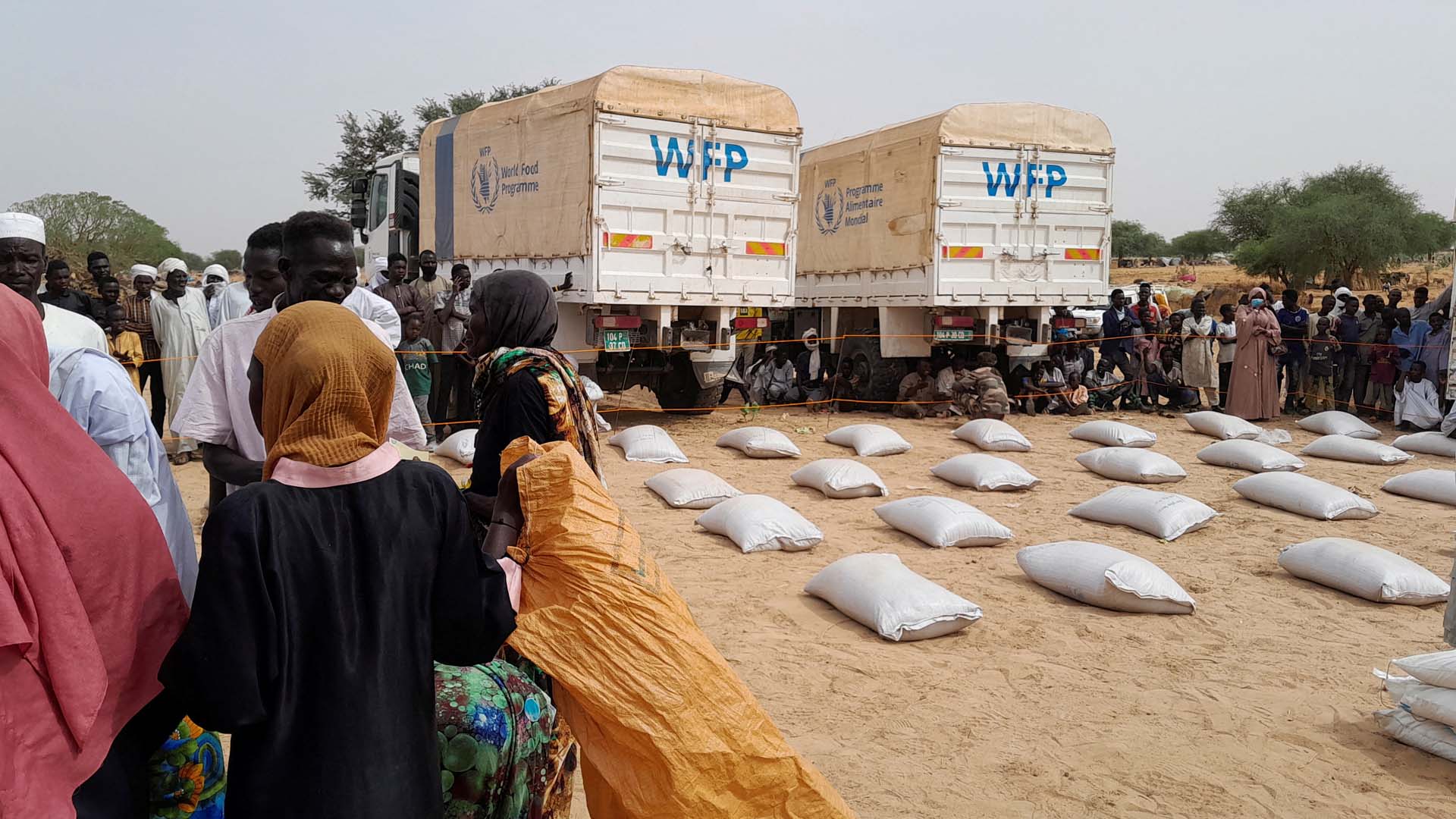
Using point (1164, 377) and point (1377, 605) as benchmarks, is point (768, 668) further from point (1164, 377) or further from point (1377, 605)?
point (1164, 377)

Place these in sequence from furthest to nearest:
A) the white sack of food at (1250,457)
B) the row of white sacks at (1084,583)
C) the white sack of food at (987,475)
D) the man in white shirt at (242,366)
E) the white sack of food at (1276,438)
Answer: the white sack of food at (1276,438), the white sack of food at (1250,457), the white sack of food at (987,475), the row of white sacks at (1084,583), the man in white shirt at (242,366)

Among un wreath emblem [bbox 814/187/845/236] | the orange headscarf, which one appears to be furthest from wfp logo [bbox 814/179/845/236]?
the orange headscarf

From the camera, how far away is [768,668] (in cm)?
410

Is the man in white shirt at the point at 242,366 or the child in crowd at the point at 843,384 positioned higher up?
the man in white shirt at the point at 242,366

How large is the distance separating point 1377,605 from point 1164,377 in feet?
24.6

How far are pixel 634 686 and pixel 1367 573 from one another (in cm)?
479

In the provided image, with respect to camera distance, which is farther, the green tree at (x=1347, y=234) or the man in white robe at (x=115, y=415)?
the green tree at (x=1347, y=234)

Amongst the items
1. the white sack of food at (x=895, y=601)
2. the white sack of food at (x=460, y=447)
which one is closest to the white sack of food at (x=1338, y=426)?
the white sack of food at (x=895, y=601)

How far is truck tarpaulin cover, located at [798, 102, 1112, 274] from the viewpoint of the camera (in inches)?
422

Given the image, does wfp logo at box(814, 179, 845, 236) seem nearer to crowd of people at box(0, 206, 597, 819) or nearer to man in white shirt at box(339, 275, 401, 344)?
man in white shirt at box(339, 275, 401, 344)

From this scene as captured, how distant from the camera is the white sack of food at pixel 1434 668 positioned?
3.40 meters

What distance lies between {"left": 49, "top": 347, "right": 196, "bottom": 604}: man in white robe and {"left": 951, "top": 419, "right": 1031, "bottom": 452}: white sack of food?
7.71m

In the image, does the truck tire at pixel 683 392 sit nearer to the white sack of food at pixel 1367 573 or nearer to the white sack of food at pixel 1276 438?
the white sack of food at pixel 1276 438

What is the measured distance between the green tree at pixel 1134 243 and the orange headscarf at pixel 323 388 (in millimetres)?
52365
